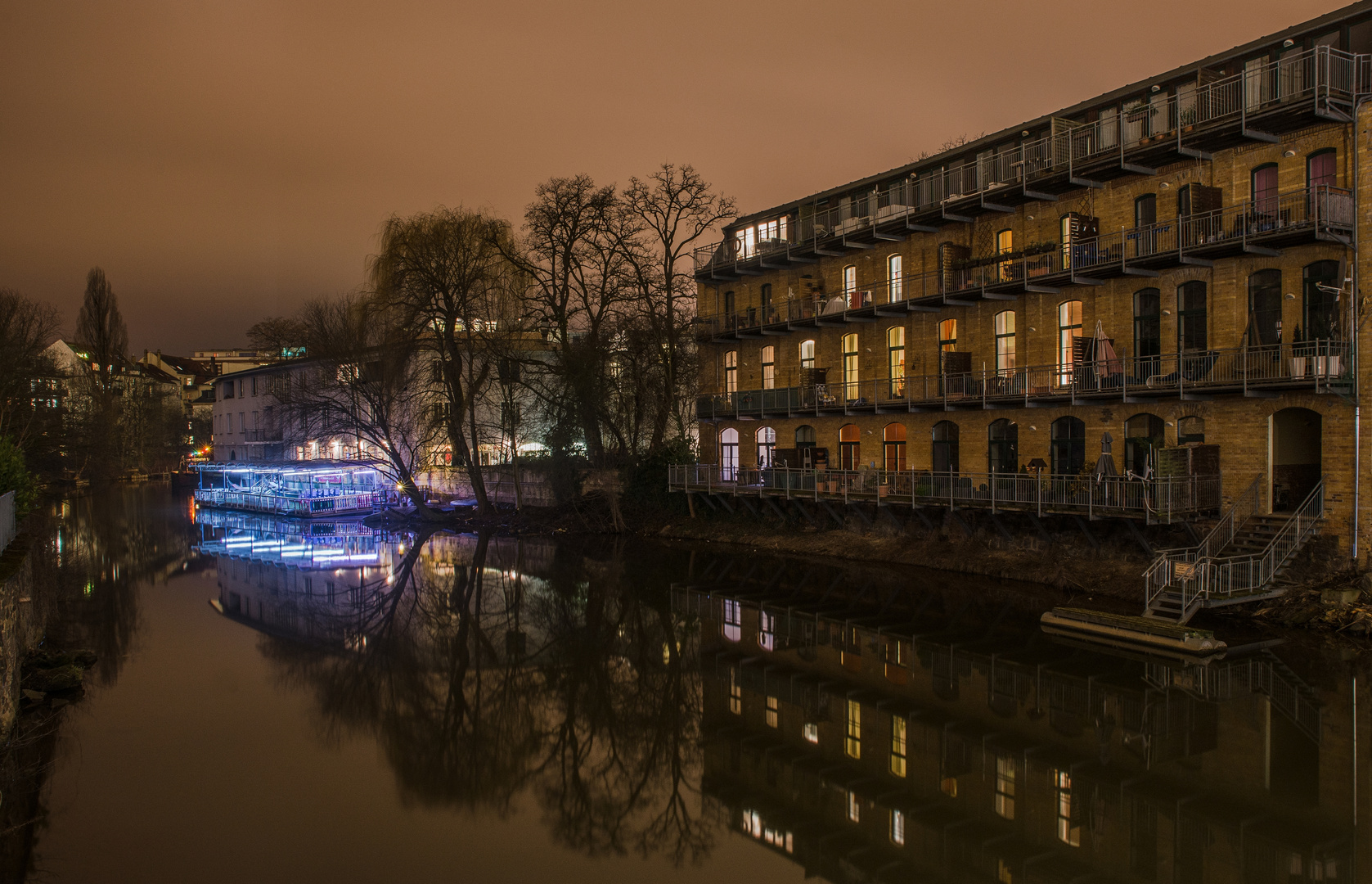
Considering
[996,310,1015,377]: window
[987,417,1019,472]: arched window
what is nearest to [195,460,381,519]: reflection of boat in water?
A: [987,417,1019,472]: arched window

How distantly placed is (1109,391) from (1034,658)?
838cm

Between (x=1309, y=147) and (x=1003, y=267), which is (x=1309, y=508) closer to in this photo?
(x=1309, y=147)

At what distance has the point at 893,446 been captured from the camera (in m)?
29.7

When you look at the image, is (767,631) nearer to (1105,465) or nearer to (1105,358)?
(1105,465)

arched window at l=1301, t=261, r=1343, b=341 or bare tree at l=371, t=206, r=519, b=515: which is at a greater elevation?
bare tree at l=371, t=206, r=519, b=515

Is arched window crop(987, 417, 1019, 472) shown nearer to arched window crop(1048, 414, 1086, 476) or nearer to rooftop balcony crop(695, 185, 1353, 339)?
arched window crop(1048, 414, 1086, 476)

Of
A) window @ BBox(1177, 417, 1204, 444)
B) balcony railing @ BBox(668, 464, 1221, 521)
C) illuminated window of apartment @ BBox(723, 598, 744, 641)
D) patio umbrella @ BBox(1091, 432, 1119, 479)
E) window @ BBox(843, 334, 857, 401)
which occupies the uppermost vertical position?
window @ BBox(843, 334, 857, 401)

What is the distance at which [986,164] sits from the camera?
87.0 ft

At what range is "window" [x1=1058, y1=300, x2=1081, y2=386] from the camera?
79.2ft

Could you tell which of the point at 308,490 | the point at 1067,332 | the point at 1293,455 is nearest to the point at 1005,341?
the point at 1067,332

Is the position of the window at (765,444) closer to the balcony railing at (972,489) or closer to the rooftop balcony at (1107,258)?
the balcony railing at (972,489)

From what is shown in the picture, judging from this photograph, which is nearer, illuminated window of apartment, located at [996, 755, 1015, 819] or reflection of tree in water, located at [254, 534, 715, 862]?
illuminated window of apartment, located at [996, 755, 1015, 819]

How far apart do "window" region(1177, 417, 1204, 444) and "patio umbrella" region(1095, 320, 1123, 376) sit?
73.8 inches

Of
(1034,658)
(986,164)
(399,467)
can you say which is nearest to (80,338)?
(399,467)
